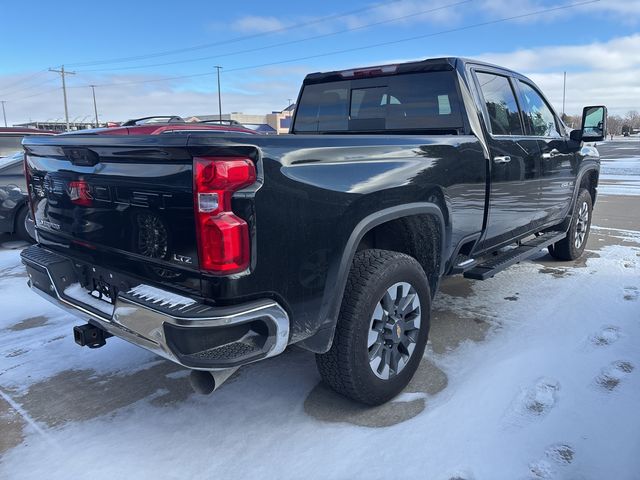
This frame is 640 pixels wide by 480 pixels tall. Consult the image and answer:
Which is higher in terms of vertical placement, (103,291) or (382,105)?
(382,105)

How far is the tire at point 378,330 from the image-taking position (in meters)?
2.64

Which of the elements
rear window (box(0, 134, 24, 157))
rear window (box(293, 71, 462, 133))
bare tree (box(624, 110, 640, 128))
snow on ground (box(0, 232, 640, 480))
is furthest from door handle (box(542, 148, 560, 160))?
bare tree (box(624, 110, 640, 128))

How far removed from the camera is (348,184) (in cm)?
252

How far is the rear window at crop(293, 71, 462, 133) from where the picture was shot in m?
3.76

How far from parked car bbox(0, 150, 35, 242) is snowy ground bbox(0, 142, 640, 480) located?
3758mm

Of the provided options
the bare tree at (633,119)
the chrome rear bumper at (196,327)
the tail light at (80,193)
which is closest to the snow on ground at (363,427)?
the chrome rear bumper at (196,327)

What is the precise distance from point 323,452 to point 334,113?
9.60 feet

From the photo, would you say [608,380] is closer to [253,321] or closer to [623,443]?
[623,443]

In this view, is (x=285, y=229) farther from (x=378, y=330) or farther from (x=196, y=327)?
(x=378, y=330)

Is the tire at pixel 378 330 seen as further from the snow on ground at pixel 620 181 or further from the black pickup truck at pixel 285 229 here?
the snow on ground at pixel 620 181

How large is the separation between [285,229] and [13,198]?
667 cm

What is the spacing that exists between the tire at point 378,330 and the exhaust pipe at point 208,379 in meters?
0.62

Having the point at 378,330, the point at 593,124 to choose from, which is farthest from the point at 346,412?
the point at 593,124

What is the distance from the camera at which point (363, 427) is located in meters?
2.75
